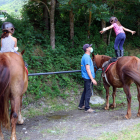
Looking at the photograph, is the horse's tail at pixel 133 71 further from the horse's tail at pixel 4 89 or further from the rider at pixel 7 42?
the horse's tail at pixel 4 89

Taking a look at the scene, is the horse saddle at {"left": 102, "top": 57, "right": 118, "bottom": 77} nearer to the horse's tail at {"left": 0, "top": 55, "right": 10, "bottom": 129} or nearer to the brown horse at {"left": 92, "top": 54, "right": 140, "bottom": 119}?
the brown horse at {"left": 92, "top": 54, "right": 140, "bottom": 119}

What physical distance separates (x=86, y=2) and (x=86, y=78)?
359cm

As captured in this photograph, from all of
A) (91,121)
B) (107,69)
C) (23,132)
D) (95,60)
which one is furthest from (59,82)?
(23,132)

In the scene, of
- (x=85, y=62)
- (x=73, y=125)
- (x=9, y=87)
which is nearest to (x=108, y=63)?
(x=85, y=62)

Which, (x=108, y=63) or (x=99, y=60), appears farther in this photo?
(x=99, y=60)

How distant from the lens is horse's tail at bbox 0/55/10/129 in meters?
3.31

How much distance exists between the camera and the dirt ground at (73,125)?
3918 millimetres

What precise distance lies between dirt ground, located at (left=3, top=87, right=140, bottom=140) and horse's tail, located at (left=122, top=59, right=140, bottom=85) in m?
1.06

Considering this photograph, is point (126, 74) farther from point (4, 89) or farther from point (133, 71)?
point (4, 89)

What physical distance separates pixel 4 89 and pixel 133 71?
329 cm

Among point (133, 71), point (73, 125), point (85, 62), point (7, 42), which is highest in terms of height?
point (7, 42)

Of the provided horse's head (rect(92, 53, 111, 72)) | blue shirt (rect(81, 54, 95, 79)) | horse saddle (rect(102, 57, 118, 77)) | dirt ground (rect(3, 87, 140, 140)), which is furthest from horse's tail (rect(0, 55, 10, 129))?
horse's head (rect(92, 53, 111, 72))

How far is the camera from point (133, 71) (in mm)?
4875

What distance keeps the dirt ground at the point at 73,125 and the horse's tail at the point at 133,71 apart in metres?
1.06
